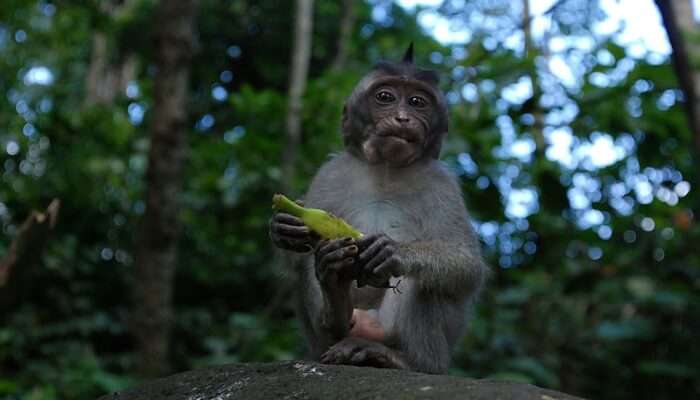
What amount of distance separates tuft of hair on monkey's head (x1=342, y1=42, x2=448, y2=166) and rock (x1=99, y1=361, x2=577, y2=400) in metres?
1.60

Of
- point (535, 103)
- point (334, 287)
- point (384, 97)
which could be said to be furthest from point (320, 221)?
point (535, 103)

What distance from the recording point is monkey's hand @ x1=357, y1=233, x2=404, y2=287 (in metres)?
4.47

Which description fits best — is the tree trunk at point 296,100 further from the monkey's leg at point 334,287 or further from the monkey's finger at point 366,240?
the monkey's finger at point 366,240

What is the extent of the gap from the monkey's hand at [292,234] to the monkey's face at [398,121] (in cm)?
89

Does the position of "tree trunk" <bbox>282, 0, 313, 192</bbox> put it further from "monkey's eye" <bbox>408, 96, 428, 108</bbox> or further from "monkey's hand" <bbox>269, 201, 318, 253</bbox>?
"monkey's hand" <bbox>269, 201, 318, 253</bbox>

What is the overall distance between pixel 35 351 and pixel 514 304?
255 inches

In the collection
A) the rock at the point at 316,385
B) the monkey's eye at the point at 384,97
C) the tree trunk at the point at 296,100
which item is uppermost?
the tree trunk at the point at 296,100

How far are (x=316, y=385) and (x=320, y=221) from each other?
1028 millimetres

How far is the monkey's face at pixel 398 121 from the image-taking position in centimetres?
520

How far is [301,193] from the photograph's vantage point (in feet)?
33.3

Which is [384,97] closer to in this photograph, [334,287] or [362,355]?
[334,287]

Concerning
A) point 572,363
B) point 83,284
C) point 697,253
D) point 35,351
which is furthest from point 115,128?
point 697,253

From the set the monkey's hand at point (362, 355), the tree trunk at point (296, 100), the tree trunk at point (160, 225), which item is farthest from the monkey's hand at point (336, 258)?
the tree trunk at point (296, 100)

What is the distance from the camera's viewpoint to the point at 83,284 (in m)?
12.9
